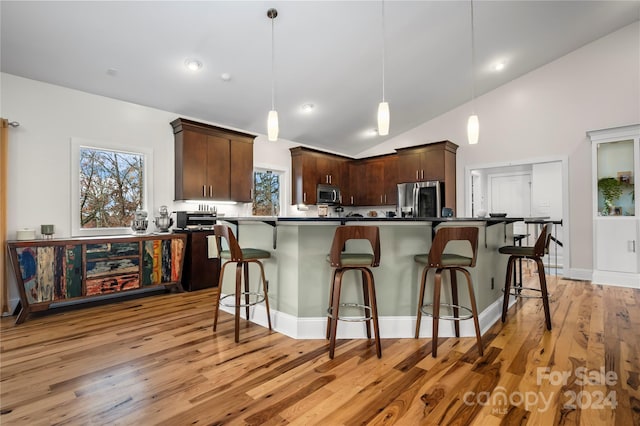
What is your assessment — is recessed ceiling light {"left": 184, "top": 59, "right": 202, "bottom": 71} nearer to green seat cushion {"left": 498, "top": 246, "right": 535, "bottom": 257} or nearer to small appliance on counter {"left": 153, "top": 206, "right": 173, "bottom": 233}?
small appliance on counter {"left": 153, "top": 206, "right": 173, "bottom": 233}

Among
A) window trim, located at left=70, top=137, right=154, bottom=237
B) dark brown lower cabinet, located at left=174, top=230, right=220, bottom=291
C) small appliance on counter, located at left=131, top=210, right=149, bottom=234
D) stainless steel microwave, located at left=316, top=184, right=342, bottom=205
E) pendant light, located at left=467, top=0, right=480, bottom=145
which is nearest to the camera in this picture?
pendant light, located at left=467, top=0, right=480, bottom=145

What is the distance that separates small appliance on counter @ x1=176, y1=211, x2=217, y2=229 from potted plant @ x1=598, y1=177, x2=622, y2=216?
5742 mm

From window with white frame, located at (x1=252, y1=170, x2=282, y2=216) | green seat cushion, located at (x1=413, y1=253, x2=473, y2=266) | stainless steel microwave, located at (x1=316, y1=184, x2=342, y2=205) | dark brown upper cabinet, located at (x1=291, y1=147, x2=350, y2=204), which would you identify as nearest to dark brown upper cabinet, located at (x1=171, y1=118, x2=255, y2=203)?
window with white frame, located at (x1=252, y1=170, x2=282, y2=216)

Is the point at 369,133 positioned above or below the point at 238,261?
above

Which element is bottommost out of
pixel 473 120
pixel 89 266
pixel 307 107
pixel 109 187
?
pixel 89 266

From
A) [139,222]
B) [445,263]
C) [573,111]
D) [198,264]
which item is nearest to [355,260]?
[445,263]

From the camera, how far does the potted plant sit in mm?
4559

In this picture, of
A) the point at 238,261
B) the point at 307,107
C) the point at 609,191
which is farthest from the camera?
the point at 307,107

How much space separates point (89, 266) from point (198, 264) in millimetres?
1250

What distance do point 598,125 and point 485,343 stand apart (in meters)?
4.35

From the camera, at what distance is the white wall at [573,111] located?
4523 mm

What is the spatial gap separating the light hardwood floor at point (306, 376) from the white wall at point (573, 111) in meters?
2.53

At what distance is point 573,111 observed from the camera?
192 inches

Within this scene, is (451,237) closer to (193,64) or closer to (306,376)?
(306,376)
